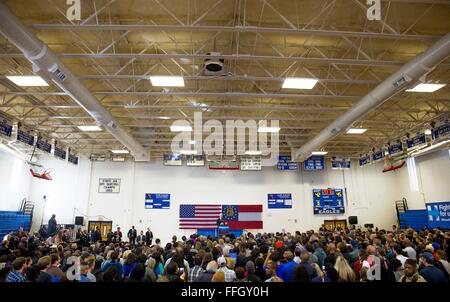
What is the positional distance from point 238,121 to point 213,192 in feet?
24.4

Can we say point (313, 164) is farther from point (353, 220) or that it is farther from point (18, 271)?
point (18, 271)

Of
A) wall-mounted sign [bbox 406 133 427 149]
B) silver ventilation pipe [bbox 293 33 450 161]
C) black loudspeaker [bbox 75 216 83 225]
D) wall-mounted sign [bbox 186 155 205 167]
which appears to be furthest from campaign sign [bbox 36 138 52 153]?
wall-mounted sign [bbox 406 133 427 149]

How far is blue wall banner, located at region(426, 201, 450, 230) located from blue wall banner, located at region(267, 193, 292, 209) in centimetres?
766

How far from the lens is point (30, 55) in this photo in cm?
602

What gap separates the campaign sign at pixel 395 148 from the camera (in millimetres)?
14089

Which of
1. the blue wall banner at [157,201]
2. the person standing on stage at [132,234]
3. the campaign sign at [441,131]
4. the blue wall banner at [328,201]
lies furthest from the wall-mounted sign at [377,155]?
the person standing on stage at [132,234]

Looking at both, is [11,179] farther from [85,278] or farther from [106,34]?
[85,278]

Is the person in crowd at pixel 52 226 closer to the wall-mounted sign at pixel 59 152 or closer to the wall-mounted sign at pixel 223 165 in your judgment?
the wall-mounted sign at pixel 59 152

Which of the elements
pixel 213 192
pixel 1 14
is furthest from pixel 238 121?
pixel 1 14

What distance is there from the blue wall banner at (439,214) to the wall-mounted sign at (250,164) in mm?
9660

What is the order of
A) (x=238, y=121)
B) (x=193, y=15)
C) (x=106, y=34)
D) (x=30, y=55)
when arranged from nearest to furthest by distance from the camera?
(x=30, y=55)
(x=193, y=15)
(x=106, y=34)
(x=238, y=121)

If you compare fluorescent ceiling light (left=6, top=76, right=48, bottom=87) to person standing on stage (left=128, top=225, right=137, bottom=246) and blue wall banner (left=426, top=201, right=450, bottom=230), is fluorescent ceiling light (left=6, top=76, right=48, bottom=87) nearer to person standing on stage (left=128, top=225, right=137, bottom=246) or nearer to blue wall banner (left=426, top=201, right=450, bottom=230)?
person standing on stage (left=128, top=225, right=137, bottom=246)

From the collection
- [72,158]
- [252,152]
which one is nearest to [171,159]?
[252,152]

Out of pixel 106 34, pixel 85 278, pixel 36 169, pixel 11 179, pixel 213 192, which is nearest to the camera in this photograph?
pixel 85 278
